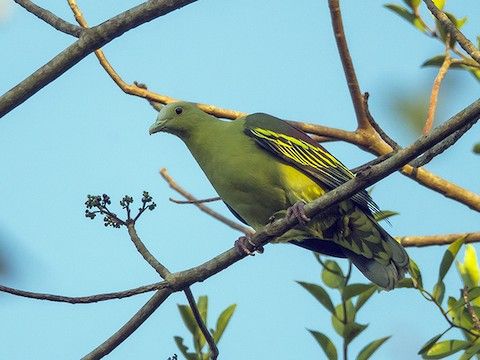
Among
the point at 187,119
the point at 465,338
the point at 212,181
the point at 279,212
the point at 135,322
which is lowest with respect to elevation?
the point at 465,338

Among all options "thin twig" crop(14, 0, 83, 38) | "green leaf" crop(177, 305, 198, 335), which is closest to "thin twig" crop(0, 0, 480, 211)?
"thin twig" crop(14, 0, 83, 38)

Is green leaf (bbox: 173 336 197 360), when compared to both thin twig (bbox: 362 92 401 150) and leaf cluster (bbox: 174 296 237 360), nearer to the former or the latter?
leaf cluster (bbox: 174 296 237 360)

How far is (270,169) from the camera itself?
565 centimetres

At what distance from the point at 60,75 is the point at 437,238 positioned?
108 inches

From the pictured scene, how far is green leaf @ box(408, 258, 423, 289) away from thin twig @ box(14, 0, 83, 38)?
7.71ft

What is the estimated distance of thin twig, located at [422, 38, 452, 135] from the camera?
5.16 meters

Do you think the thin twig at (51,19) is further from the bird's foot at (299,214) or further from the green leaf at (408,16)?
the green leaf at (408,16)

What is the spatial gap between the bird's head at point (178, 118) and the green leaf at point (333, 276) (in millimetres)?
1511

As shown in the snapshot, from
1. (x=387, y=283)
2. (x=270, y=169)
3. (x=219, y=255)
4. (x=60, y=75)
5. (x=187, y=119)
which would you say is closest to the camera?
(x=60, y=75)

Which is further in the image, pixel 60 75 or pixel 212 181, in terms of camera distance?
pixel 212 181

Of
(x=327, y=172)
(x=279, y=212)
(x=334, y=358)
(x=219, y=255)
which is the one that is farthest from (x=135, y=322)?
(x=327, y=172)

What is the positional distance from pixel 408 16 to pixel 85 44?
2.50m

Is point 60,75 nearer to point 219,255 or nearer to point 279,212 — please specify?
point 219,255

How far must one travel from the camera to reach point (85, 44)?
420 centimetres
